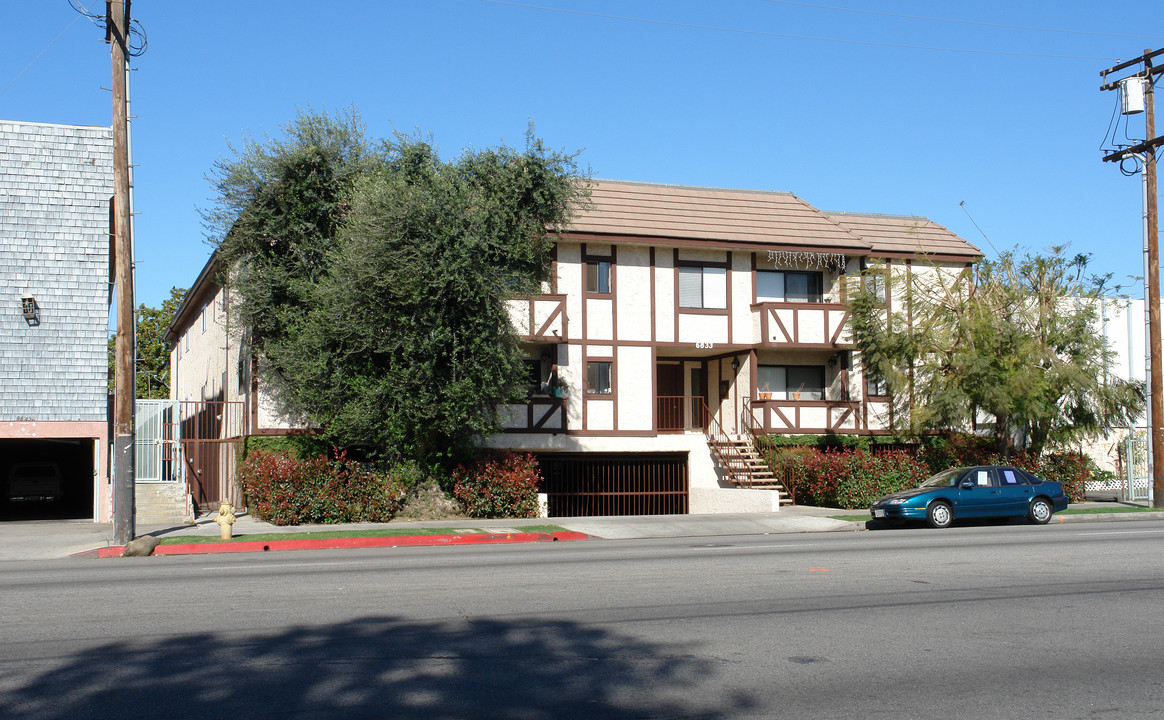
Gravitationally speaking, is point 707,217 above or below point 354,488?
above

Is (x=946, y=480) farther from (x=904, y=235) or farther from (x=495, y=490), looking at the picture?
(x=904, y=235)

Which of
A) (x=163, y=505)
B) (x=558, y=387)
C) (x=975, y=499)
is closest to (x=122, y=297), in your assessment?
(x=163, y=505)

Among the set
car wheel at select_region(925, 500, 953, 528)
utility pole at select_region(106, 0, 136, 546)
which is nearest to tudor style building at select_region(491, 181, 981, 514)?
car wheel at select_region(925, 500, 953, 528)

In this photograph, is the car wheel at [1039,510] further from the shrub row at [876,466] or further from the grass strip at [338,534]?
the grass strip at [338,534]

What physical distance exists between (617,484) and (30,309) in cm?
1608

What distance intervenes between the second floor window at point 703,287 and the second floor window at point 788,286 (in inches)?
43.4

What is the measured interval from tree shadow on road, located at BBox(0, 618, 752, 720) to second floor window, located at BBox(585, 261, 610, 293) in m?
19.8

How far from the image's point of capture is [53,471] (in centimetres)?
2969

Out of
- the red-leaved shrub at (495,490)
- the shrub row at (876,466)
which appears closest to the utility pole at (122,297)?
the red-leaved shrub at (495,490)

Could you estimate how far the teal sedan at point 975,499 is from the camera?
21.2m

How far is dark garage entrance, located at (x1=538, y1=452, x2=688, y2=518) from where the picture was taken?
95.1 feet

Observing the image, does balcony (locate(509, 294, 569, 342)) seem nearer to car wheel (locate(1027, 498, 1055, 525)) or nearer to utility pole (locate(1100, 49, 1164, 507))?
car wheel (locate(1027, 498, 1055, 525))

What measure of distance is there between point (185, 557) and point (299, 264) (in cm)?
849

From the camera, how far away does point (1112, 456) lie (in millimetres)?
34344
